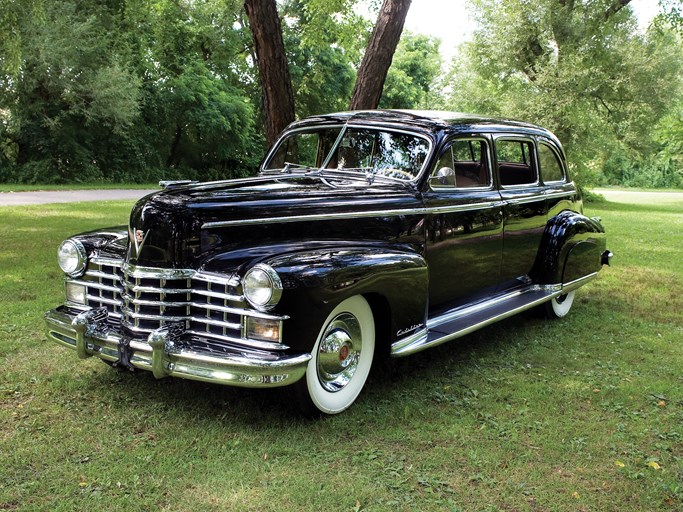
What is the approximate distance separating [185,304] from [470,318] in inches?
92.8

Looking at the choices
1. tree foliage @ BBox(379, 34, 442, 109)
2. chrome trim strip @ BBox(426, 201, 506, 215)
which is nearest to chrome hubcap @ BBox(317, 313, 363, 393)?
chrome trim strip @ BBox(426, 201, 506, 215)

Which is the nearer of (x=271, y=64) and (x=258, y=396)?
(x=258, y=396)

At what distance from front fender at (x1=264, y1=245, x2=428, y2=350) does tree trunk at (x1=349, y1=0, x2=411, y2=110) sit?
4942mm

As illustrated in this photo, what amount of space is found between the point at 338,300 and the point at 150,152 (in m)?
25.9

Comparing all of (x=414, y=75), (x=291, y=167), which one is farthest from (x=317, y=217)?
(x=414, y=75)

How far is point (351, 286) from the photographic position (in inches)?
144

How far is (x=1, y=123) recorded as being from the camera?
74.0ft

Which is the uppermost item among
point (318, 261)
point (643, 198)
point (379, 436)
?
point (318, 261)

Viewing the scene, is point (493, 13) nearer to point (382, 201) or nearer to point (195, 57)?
point (195, 57)

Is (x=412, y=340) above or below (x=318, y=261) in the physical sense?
below

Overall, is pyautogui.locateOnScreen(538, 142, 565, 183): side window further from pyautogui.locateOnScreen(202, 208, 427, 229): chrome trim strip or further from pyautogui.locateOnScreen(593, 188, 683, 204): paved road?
pyautogui.locateOnScreen(593, 188, 683, 204): paved road

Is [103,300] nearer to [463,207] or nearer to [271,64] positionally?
[463,207]

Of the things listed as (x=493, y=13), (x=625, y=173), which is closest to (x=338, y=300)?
(x=493, y=13)

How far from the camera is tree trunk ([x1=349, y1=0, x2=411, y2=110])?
28.1ft
